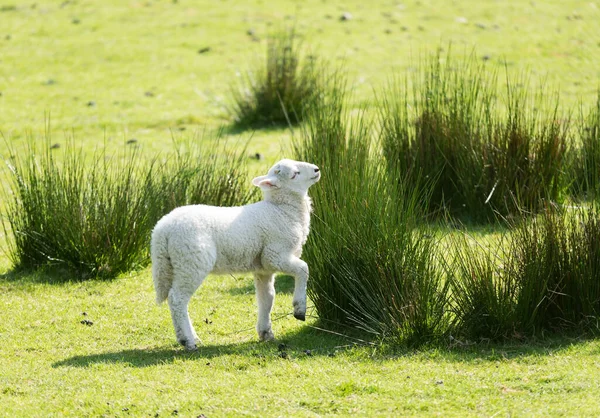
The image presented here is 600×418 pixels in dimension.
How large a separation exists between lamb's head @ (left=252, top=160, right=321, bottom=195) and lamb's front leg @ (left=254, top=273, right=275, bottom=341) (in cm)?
59

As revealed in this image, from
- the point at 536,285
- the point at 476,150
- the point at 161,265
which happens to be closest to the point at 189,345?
the point at 161,265

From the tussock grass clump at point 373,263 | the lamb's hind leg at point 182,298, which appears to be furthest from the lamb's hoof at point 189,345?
the tussock grass clump at point 373,263

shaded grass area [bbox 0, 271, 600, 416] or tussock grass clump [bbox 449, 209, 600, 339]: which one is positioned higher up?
tussock grass clump [bbox 449, 209, 600, 339]

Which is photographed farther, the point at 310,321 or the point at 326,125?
the point at 326,125

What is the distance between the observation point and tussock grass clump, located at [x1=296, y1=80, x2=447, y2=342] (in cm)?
620

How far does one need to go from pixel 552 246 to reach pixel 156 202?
3.46 metres

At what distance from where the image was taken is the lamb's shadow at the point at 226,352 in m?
6.08

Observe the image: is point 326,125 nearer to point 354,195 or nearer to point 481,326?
point 354,195

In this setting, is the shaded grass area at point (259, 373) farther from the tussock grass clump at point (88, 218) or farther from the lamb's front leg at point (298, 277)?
the tussock grass clump at point (88, 218)

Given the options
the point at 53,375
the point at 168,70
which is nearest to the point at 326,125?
the point at 53,375

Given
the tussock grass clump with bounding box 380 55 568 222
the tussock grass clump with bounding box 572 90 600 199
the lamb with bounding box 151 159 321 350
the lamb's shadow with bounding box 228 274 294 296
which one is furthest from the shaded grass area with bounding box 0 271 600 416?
the tussock grass clump with bounding box 380 55 568 222

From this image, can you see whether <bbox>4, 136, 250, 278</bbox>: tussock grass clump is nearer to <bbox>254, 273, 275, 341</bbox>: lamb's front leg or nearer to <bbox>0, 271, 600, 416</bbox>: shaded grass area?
<bbox>0, 271, 600, 416</bbox>: shaded grass area

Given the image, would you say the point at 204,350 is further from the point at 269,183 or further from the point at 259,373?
the point at 269,183

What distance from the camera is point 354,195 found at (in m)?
6.71
